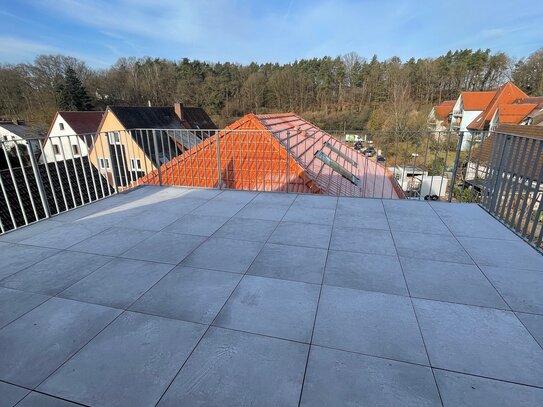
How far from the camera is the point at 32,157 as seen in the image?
2.86m

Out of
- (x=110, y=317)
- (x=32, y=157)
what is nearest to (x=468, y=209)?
(x=110, y=317)

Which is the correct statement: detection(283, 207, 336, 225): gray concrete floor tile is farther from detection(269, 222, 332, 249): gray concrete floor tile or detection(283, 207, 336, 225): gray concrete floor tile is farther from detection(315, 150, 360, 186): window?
detection(315, 150, 360, 186): window

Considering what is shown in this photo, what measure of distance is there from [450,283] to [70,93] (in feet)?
109

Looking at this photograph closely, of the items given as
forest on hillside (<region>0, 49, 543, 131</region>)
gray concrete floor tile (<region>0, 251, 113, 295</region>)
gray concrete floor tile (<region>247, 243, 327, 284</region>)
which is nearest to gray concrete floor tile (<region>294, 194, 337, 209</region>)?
gray concrete floor tile (<region>247, 243, 327, 284</region>)

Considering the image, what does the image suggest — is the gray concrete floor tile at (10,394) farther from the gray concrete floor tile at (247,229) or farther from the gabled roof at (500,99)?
the gabled roof at (500,99)

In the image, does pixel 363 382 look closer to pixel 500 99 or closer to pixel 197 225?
pixel 197 225

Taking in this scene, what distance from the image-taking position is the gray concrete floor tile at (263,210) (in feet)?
10.3

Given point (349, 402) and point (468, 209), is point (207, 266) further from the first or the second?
point (468, 209)

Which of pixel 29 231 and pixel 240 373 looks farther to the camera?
pixel 29 231

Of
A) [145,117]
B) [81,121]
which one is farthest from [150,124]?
[81,121]

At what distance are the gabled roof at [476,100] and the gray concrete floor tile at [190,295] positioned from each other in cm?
3117

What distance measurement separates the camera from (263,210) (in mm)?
3326

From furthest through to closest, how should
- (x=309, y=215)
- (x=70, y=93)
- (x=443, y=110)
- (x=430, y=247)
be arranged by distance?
1. (x=443, y=110)
2. (x=70, y=93)
3. (x=309, y=215)
4. (x=430, y=247)

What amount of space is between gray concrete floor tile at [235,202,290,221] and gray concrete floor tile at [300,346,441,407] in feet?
6.10
